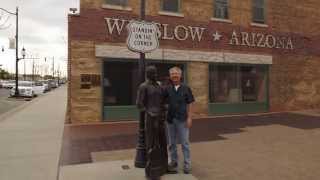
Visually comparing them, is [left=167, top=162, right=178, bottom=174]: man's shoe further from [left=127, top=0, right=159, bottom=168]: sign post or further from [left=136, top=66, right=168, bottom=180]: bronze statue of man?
[left=127, top=0, right=159, bottom=168]: sign post

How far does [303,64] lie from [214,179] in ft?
48.2

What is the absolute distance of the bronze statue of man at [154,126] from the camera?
647cm

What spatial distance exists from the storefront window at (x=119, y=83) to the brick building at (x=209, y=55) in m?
0.04

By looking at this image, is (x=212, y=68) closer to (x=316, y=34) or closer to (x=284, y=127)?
(x=284, y=127)

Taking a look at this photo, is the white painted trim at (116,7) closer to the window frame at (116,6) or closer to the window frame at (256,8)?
the window frame at (116,6)

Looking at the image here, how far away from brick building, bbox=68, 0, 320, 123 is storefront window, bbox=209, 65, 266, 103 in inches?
1.8

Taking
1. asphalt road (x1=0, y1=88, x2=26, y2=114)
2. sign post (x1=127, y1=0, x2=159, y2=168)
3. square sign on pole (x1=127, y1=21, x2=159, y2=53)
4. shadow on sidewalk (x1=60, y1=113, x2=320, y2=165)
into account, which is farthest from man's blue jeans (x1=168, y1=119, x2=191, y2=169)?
asphalt road (x1=0, y1=88, x2=26, y2=114)

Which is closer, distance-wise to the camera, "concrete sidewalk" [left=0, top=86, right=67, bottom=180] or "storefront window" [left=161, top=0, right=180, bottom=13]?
"concrete sidewalk" [left=0, top=86, right=67, bottom=180]

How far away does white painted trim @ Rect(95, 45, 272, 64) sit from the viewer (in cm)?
1466

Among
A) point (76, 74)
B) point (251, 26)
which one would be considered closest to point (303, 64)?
point (251, 26)

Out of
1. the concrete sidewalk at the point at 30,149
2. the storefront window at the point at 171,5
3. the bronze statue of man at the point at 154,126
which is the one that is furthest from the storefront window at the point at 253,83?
the bronze statue of man at the point at 154,126

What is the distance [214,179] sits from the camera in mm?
6598

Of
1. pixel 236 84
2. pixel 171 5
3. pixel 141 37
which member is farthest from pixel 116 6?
pixel 141 37

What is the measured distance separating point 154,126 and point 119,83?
29.1 feet
